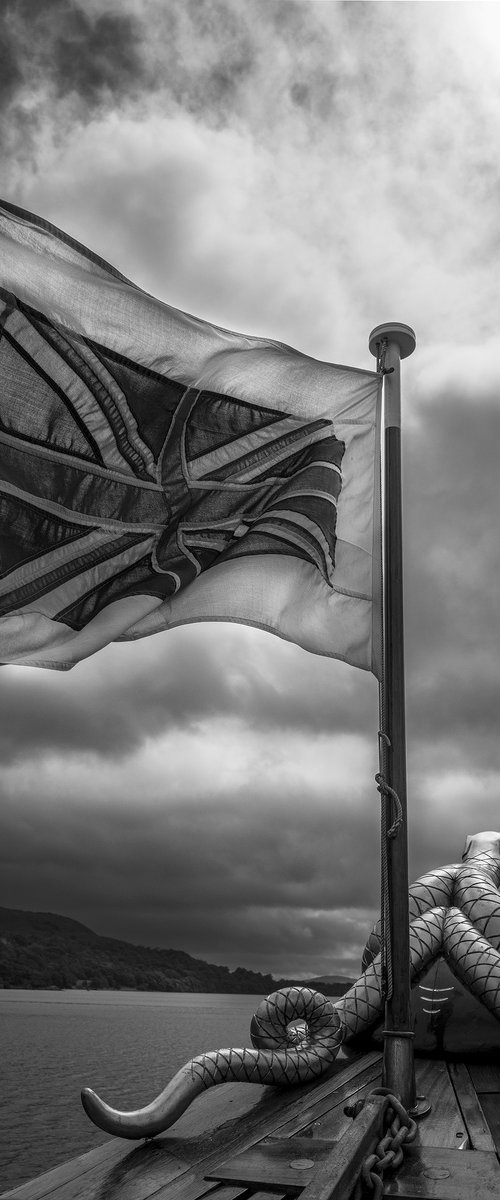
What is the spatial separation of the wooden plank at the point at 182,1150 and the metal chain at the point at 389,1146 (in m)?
0.69

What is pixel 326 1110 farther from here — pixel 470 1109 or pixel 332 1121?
pixel 470 1109

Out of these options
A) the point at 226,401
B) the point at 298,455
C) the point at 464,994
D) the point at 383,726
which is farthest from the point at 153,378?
the point at 464,994

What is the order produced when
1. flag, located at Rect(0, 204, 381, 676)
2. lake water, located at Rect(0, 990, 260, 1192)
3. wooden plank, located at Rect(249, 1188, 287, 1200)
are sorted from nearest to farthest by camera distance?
Result: 1. wooden plank, located at Rect(249, 1188, 287, 1200)
2. flag, located at Rect(0, 204, 381, 676)
3. lake water, located at Rect(0, 990, 260, 1192)

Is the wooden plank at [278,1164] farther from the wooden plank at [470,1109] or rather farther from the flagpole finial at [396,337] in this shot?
the flagpole finial at [396,337]

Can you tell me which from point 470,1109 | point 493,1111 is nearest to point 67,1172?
point 470,1109

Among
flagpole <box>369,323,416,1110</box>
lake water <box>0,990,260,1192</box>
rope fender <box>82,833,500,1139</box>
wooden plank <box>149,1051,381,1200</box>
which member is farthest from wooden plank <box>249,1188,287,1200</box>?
lake water <box>0,990,260,1192</box>

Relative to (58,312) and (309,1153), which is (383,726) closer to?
(309,1153)

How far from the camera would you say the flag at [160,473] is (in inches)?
234

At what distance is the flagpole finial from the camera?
6.52 m

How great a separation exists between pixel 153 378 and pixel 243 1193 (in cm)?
484

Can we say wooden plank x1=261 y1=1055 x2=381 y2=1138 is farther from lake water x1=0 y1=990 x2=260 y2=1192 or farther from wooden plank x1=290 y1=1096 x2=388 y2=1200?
lake water x1=0 y1=990 x2=260 y2=1192

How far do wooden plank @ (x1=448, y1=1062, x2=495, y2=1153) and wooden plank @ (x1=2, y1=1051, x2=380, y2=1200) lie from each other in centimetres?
75

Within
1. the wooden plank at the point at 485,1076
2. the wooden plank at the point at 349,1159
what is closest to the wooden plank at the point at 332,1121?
the wooden plank at the point at 349,1159

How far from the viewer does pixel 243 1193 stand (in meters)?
3.67
